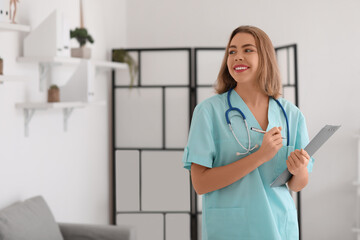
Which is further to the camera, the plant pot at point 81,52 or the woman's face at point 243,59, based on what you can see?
the plant pot at point 81,52

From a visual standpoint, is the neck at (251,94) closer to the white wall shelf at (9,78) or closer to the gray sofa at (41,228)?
the white wall shelf at (9,78)

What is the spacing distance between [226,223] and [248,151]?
0.72 ft

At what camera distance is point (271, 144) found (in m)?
1.39

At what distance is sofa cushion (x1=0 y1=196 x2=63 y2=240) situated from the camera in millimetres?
2410

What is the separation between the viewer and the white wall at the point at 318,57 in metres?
4.16

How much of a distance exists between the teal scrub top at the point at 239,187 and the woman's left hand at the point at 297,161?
2.5 inches

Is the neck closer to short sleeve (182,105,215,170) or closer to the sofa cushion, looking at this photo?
short sleeve (182,105,215,170)

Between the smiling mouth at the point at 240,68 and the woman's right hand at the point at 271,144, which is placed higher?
the smiling mouth at the point at 240,68

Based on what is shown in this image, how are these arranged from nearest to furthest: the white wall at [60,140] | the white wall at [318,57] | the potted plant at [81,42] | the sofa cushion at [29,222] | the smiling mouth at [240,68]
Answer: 1. the smiling mouth at [240,68]
2. the sofa cushion at [29,222]
3. the white wall at [60,140]
4. the potted plant at [81,42]
5. the white wall at [318,57]

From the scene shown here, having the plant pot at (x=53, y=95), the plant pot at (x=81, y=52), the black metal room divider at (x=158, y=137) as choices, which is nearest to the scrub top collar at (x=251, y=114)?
the plant pot at (x=53, y=95)

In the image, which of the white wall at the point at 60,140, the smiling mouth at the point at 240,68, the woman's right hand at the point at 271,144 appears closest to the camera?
the woman's right hand at the point at 271,144

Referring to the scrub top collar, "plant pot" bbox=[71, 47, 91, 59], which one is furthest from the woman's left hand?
"plant pot" bbox=[71, 47, 91, 59]

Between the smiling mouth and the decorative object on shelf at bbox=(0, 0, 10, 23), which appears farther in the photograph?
the decorative object on shelf at bbox=(0, 0, 10, 23)

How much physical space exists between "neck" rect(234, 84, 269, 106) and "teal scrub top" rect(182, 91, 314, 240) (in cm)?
3
